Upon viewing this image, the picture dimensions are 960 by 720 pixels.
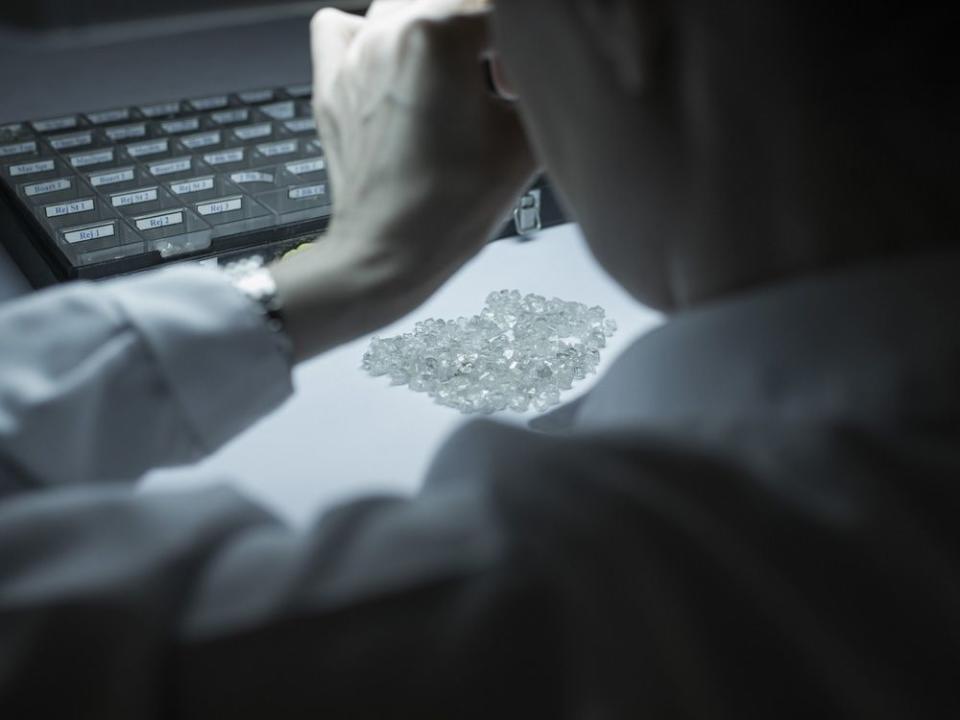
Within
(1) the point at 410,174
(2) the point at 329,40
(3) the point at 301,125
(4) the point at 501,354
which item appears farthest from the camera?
(3) the point at 301,125

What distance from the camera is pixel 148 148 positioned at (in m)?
1.04

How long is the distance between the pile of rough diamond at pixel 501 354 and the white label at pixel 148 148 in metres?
0.35

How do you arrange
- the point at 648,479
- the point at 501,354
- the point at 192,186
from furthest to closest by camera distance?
the point at 192,186 < the point at 501,354 < the point at 648,479

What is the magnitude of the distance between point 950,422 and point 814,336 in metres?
0.07

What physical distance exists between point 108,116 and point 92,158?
9cm

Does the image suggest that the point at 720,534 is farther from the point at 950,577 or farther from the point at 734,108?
the point at 734,108

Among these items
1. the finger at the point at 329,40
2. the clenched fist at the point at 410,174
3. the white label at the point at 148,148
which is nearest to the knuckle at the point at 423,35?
the clenched fist at the point at 410,174

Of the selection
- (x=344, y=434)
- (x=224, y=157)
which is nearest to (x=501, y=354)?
(x=344, y=434)

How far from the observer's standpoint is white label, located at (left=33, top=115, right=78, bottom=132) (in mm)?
1046

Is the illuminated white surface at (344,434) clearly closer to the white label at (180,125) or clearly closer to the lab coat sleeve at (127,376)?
the lab coat sleeve at (127,376)

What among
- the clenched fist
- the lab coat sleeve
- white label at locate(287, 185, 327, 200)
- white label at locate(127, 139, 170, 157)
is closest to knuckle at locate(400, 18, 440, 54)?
the clenched fist

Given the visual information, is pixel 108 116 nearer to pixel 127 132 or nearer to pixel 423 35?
pixel 127 132

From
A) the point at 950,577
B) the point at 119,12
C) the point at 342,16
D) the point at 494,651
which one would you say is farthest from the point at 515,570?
the point at 342,16

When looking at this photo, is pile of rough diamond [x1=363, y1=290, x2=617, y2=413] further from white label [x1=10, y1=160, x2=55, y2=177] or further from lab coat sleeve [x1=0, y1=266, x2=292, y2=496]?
white label [x1=10, y1=160, x2=55, y2=177]
